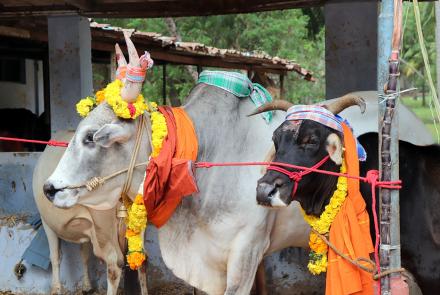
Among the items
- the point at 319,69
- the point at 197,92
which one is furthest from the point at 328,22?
the point at 319,69

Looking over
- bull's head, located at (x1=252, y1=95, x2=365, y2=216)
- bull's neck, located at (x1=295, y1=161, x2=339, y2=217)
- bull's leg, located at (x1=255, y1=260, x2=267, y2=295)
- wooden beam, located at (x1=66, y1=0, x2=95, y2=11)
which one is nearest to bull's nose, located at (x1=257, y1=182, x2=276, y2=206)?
bull's head, located at (x1=252, y1=95, x2=365, y2=216)

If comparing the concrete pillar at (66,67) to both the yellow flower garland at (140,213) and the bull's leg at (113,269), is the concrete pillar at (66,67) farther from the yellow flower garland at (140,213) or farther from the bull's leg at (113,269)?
the yellow flower garland at (140,213)

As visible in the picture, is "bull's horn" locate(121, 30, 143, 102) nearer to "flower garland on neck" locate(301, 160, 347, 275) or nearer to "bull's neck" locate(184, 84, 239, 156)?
"bull's neck" locate(184, 84, 239, 156)

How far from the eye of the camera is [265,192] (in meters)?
3.18

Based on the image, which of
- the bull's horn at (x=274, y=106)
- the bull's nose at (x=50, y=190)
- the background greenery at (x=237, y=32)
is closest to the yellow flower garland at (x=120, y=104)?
the bull's nose at (x=50, y=190)

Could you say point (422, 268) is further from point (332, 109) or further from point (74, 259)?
point (74, 259)

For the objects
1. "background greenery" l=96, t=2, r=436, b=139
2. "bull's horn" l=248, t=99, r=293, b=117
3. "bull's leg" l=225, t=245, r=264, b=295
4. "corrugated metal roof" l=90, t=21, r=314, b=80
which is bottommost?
"bull's leg" l=225, t=245, r=264, b=295

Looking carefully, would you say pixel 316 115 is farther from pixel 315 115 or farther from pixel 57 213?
pixel 57 213

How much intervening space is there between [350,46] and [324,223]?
276cm

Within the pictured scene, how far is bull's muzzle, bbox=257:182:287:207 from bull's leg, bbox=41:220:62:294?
9.15 ft

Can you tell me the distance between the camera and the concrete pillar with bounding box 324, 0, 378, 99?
570 cm

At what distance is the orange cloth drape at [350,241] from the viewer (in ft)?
10.8

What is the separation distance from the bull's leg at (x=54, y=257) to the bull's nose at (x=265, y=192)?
2786 millimetres

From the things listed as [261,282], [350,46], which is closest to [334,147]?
[261,282]
